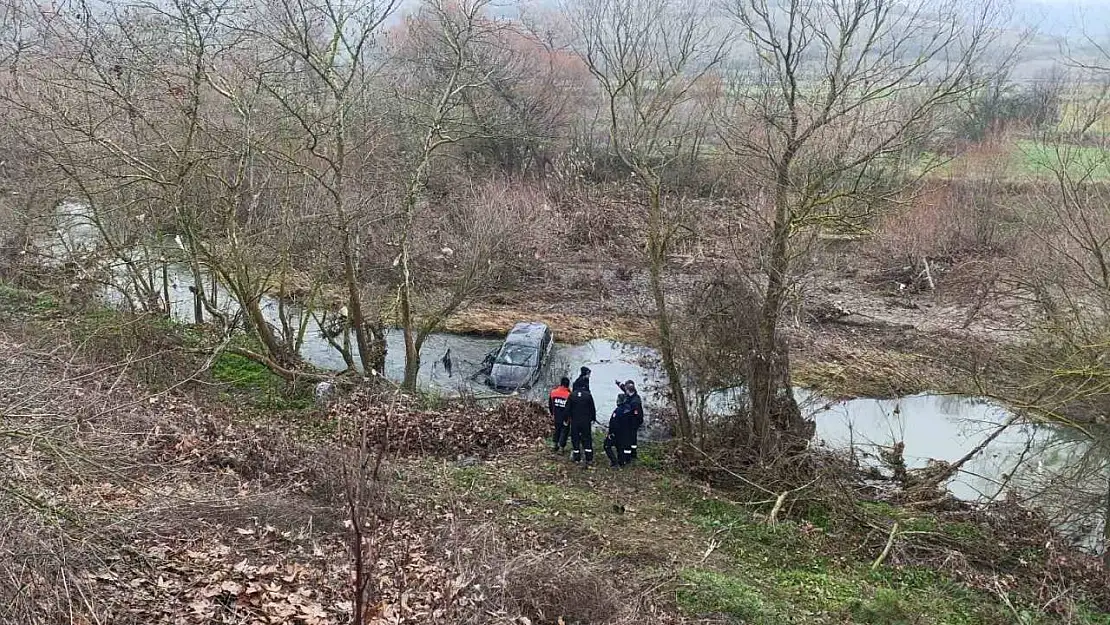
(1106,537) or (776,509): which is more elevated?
(776,509)

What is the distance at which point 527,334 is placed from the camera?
19.2 metres

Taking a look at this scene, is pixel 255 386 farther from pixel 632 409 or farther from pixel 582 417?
pixel 632 409

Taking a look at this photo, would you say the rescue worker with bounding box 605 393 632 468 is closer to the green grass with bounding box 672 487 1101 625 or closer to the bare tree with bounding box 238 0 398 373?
the green grass with bounding box 672 487 1101 625

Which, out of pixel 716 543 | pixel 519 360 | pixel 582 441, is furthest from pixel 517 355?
pixel 716 543

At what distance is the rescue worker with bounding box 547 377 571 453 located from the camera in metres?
13.3

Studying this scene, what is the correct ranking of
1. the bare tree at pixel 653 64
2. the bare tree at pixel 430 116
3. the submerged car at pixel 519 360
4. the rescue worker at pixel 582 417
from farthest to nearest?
the submerged car at pixel 519 360 → the bare tree at pixel 430 116 → the bare tree at pixel 653 64 → the rescue worker at pixel 582 417

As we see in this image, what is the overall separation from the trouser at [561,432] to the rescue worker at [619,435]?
2.34 feet

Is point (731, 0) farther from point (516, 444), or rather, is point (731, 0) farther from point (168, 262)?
point (168, 262)

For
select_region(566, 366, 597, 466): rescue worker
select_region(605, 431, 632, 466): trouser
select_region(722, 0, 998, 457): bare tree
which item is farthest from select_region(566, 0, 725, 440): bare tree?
select_region(566, 366, 597, 466): rescue worker

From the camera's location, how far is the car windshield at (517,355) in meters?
18.1

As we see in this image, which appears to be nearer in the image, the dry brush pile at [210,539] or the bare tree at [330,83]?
the dry brush pile at [210,539]

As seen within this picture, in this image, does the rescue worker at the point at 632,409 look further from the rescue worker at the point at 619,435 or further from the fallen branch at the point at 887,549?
the fallen branch at the point at 887,549

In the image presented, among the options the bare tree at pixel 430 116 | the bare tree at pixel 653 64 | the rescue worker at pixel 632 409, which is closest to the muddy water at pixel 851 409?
the bare tree at pixel 430 116

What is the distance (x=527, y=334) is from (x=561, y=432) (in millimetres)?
5808
